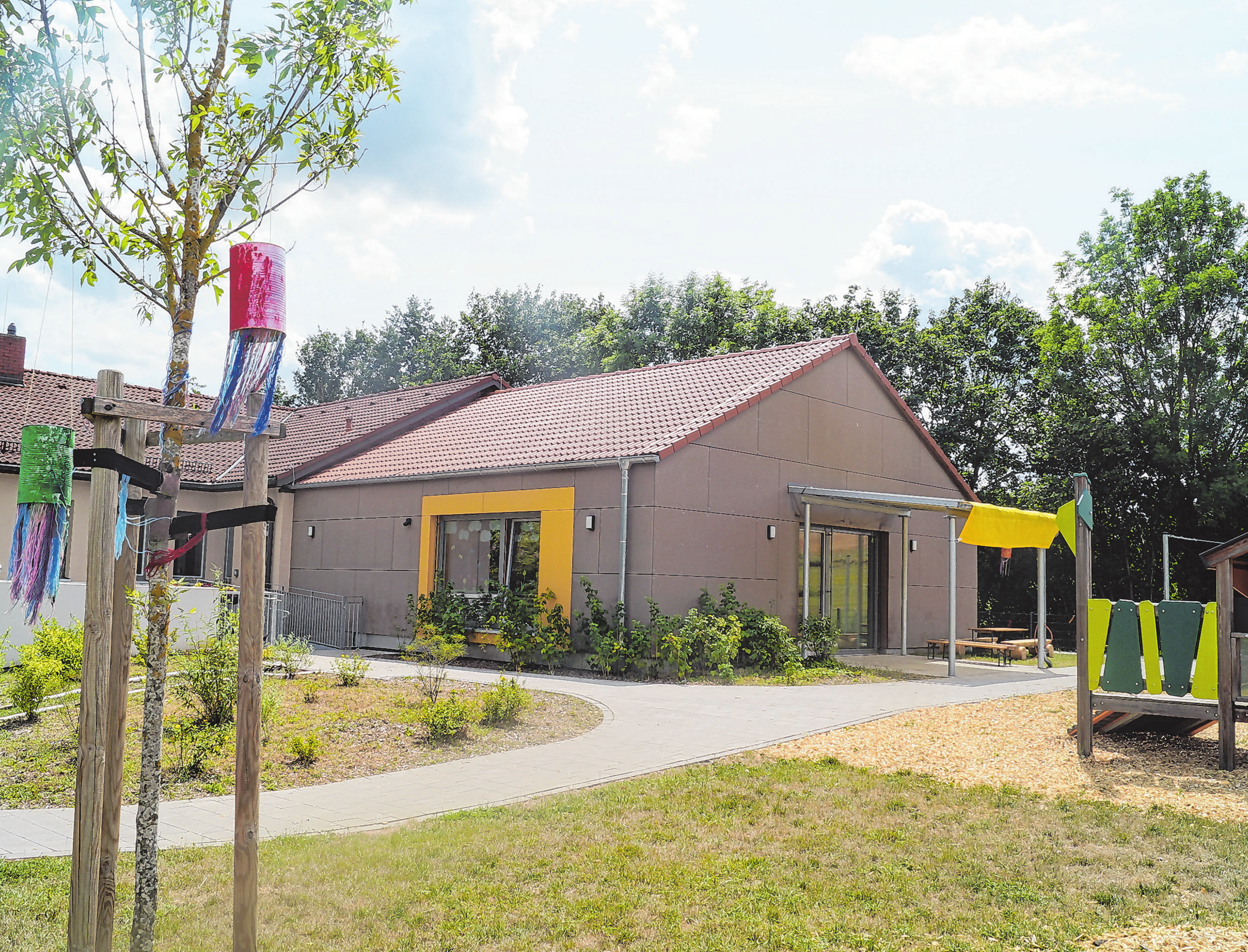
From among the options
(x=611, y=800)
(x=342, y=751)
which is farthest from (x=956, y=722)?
(x=342, y=751)

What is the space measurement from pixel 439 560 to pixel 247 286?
1416 cm

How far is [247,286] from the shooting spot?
3637 millimetres

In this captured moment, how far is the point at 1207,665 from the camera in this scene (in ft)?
27.0

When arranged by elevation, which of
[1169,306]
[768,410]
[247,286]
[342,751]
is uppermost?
[1169,306]

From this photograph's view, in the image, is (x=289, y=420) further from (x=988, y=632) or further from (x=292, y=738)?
(x=292, y=738)

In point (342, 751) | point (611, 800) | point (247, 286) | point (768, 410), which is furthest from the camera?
point (768, 410)

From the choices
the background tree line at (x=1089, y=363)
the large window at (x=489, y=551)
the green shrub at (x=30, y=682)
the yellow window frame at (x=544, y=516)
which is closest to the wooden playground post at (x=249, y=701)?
the green shrub at (x=30, y=682)

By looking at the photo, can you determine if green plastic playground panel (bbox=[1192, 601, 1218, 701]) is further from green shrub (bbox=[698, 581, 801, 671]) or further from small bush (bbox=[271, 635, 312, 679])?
small bush (bbox=[271, 635, 312, 679])

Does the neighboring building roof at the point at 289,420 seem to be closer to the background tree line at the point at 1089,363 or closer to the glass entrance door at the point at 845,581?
the glass entrance door at the point at 845,581

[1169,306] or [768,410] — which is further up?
[1169,306]

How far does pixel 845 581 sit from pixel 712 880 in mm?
13797

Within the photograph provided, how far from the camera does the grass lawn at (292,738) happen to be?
270 inches

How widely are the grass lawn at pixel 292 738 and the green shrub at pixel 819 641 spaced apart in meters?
5.70

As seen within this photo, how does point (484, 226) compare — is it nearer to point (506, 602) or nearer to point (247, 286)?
point (506, 602)
